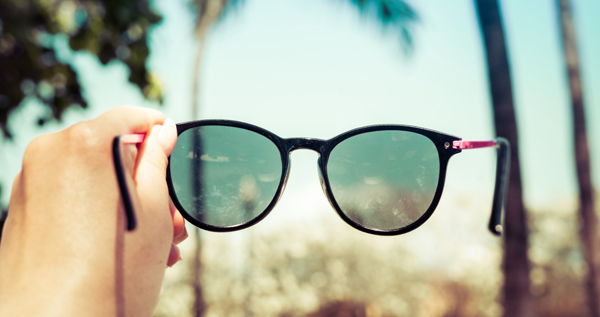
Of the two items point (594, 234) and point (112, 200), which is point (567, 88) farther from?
point (112, 200)

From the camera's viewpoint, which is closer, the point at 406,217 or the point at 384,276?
the point at 406,217

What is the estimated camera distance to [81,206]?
737mm

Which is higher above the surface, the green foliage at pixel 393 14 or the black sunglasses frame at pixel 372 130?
the green foliage at pixel 393 14

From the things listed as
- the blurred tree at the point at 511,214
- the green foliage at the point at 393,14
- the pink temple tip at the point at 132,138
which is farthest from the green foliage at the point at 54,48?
the green foliage at the point at 393,14

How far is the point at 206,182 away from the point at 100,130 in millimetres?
359

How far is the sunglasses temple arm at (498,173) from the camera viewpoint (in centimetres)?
119

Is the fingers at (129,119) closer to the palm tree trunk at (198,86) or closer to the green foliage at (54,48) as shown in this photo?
the green foliage at (54,48)

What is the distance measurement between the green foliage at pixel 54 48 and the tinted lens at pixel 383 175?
6.83 feet

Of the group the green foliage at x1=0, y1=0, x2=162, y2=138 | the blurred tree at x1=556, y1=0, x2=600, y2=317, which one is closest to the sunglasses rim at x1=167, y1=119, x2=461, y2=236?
the green foliage at x1=0, y1=0, x2=162, y2=138

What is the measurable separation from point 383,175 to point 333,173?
174mm

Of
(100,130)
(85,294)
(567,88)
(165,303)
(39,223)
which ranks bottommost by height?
(165,303)

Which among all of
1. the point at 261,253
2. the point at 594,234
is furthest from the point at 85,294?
the point at 261,253

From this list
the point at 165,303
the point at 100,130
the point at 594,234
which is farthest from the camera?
the point at 165,303

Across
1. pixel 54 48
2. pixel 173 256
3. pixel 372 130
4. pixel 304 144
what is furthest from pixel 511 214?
pixel 54 48
